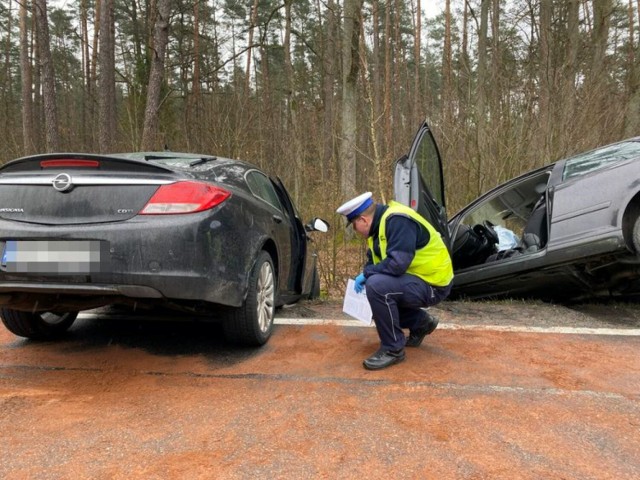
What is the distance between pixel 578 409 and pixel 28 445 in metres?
2.76

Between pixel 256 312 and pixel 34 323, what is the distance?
5.84 ft

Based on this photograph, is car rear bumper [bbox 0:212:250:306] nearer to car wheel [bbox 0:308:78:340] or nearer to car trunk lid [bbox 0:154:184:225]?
car trunk lid [bbox 0:154:184:225]

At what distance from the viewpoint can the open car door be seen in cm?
427

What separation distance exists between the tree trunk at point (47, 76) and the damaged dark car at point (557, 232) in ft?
32.3

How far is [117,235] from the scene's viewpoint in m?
2.88

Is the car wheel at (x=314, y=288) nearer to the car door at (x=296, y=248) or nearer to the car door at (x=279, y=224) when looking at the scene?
the car door at (x=296, y=248)

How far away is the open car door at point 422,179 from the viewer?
427 centimetres

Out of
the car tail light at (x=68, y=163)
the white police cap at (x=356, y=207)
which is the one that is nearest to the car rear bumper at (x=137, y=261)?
the car tail light at (x=68, y=163)

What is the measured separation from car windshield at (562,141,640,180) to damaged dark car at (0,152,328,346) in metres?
3.21

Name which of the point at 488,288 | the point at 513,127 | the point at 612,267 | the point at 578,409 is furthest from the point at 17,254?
the point at 513,127

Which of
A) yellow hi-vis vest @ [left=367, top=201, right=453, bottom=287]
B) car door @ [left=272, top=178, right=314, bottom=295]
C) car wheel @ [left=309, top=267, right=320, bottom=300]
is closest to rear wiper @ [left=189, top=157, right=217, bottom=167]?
car door @ [left=272, top=178, right=314, bottom=295]

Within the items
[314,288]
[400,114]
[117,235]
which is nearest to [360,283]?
[117,235]

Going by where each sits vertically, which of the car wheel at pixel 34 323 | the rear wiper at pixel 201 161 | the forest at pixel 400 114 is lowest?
the car wheel at pixel 34 323

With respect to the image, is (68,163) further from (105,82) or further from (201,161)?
(105,82)
